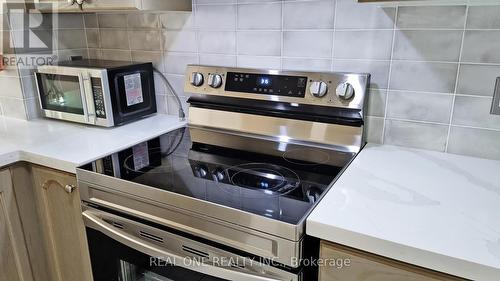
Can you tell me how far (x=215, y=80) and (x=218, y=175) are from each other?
496 mm

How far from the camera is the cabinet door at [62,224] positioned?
122cm

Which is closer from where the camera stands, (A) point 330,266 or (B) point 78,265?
(A) point 330,266

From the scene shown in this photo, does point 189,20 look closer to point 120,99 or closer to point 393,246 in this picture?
point 120,99

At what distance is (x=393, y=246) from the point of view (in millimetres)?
728

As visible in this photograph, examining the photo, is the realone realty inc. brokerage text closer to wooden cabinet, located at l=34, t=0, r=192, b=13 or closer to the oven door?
the oven door

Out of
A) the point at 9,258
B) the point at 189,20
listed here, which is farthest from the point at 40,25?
the point at 9,258

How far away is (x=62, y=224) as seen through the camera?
1283 millimetres

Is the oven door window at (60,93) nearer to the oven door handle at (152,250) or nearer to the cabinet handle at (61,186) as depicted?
the cabinet handle at (61,186)

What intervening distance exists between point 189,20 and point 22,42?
728mm

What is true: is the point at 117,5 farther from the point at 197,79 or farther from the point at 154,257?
the point at 154,257

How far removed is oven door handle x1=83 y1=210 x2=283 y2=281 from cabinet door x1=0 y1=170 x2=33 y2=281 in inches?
12.5

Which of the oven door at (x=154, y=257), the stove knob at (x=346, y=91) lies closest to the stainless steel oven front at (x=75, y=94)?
the oven door at (x=154, y=257)

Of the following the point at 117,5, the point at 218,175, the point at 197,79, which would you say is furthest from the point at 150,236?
the point at 117,5

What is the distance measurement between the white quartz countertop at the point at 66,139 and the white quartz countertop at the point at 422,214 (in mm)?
782
